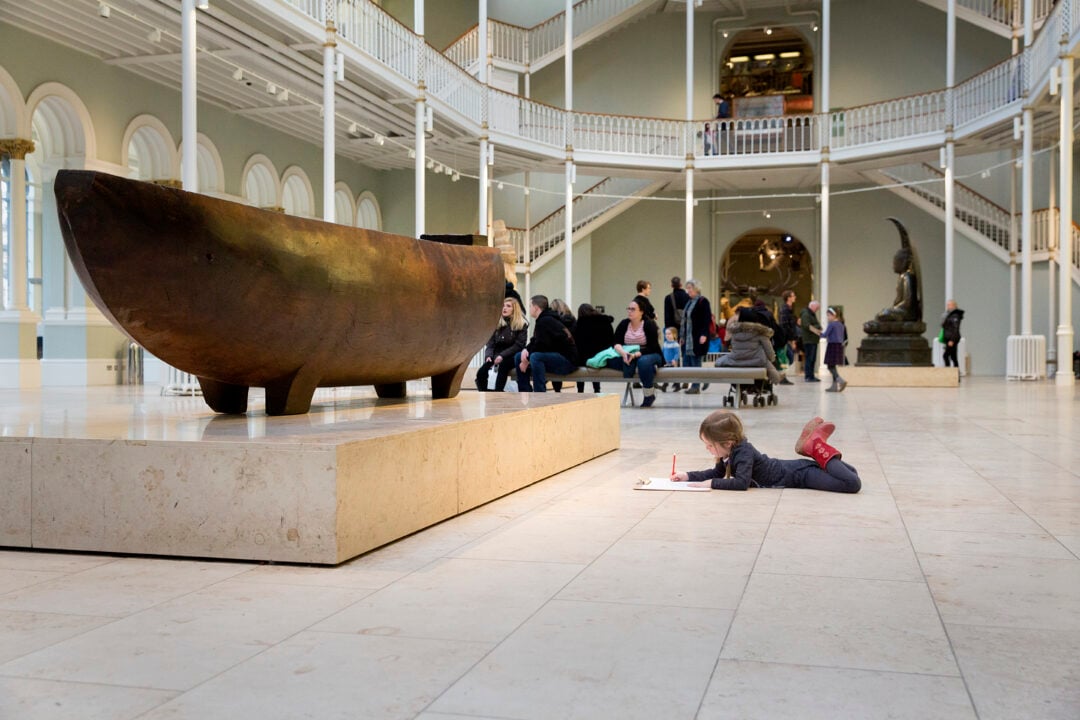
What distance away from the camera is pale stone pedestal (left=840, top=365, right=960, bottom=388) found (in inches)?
621

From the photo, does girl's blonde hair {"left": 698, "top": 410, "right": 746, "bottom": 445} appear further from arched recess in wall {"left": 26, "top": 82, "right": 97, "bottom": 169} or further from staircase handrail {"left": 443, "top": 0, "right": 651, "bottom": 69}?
staircase handrail {"left": 443, "top": 0, "right": 651, "bottom": 69}

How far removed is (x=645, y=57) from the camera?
25.7 meters

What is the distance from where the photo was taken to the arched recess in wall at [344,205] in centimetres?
2161

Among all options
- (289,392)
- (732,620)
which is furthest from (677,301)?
(732,620)

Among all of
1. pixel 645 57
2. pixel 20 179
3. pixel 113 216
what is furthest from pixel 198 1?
pixel 645 57

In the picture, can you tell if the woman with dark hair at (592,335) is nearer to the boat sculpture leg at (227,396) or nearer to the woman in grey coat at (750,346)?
the woman in grey coat at (750,346)

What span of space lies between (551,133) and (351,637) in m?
19.7

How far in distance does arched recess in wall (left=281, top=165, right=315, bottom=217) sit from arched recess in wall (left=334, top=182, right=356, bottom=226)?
1.53 m

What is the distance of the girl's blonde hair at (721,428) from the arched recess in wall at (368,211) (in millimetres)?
18591

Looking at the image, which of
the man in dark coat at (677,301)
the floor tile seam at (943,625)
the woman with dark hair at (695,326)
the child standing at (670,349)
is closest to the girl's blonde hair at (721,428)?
the floor tile seam at (943,625)

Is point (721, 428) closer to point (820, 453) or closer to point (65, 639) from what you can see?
point (820, 453)

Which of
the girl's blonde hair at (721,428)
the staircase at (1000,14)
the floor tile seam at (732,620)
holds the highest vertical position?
the staircase at (1000,14)

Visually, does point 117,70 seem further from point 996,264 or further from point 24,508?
point 996,264

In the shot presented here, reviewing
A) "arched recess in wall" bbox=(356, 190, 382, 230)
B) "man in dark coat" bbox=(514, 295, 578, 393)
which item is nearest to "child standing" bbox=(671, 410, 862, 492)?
"man in dark coat" bbox=(514, 295, 578, 393)
